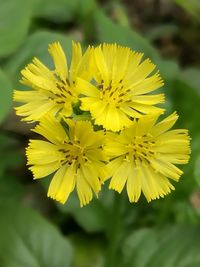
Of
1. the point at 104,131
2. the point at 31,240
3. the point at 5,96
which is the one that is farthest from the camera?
the point at 31,240

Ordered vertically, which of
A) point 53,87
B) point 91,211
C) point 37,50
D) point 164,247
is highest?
point 37,50

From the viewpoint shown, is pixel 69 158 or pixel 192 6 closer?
pixel 69 158

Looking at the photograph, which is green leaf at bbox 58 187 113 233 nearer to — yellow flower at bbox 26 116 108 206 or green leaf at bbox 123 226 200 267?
green leaf at bbox 123 226 200 267

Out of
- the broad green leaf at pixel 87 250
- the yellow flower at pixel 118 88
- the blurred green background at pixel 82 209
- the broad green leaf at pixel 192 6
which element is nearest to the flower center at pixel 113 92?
the yellow flower at pixel 118 88

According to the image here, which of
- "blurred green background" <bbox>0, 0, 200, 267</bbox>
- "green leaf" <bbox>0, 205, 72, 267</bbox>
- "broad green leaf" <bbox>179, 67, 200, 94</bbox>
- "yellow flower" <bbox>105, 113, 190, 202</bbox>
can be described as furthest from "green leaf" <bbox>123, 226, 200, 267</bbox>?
"broad green leaf" <bbox>179, 67, 200, 94</bbox>

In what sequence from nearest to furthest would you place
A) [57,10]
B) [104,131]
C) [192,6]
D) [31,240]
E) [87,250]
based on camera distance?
[104,131] < [31,240] < [87,250] < [192,6] < [57,10]

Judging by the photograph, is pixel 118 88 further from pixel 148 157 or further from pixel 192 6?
pixel 192 6

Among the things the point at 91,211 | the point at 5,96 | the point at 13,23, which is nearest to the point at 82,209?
the point at 91,211
